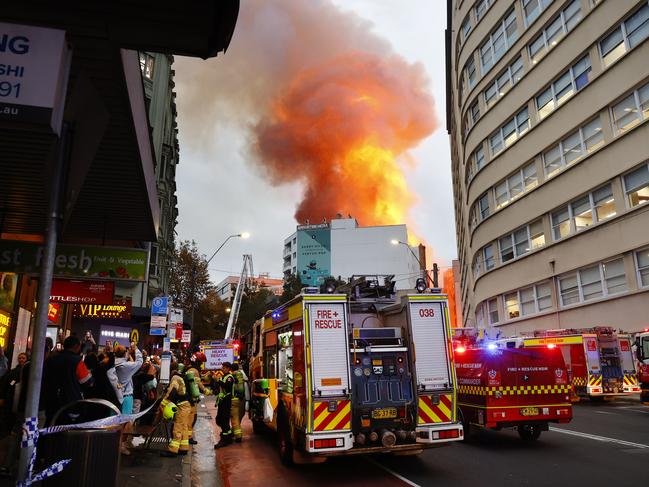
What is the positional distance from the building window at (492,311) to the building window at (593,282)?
22.5 feet

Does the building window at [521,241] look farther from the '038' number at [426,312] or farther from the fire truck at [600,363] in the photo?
the '038' number at [426,312]

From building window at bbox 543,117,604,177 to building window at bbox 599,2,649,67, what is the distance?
2.95 metres

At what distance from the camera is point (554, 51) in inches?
1053

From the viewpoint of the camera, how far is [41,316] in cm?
425

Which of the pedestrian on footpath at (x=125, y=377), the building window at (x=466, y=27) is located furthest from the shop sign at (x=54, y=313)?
the building window at (x=466, y=27)

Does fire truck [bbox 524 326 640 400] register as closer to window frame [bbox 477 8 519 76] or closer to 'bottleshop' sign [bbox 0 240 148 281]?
'bottleshop' sign [bbox 0 240 148 281]

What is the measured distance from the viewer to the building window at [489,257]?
32.7 meters

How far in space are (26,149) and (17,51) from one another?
2.87 meters

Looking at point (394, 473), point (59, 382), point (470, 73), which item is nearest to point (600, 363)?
point (394, 473)

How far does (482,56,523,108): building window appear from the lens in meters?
30.3

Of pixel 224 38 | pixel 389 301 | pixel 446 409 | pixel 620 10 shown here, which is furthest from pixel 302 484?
pixel 620 10

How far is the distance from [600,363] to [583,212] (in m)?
8.77

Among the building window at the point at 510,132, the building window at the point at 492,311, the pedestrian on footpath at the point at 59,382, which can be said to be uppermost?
the building window at the point at 510,132

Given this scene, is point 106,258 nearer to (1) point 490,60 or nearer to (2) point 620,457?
(2) point 620,457
